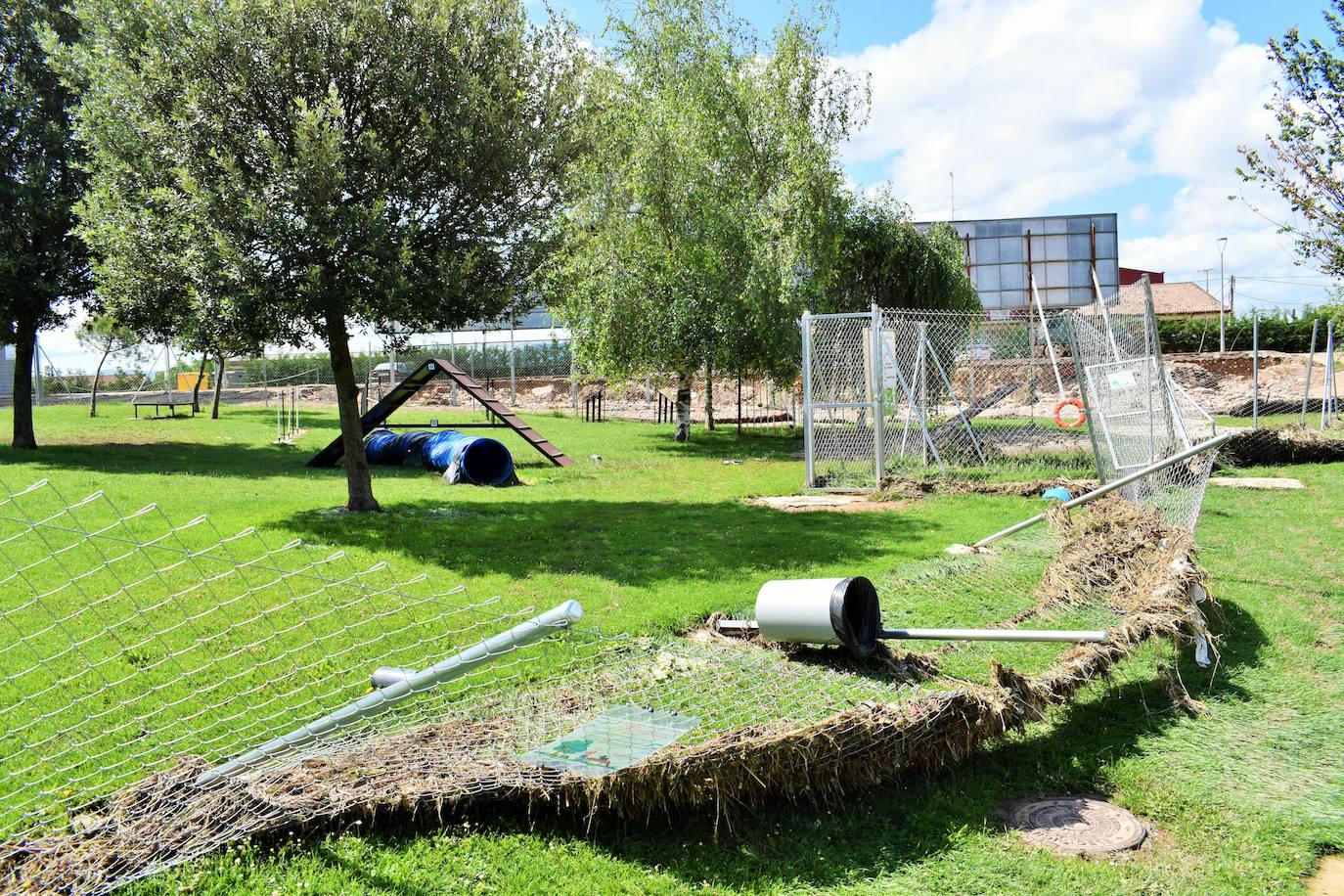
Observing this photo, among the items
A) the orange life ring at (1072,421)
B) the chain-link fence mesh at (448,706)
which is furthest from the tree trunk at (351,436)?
the orange life ring at (1072,421)

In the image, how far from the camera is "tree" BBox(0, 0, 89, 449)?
1466 cm

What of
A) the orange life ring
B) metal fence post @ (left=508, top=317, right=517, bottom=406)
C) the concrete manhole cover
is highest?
metal fence post @ (left=508, top=317, right=517, bottom=406)

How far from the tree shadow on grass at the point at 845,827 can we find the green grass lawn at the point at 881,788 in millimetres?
11

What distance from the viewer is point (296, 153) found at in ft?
30.6

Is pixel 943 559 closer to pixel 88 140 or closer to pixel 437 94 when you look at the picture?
pixel 437 94

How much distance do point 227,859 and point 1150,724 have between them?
4046mm

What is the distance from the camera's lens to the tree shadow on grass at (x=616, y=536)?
7906 mm

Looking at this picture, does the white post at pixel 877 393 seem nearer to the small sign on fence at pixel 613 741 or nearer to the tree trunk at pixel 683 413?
the small sign on fence at pixel 613 741

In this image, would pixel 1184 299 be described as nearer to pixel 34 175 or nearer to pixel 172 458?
pixel 172 458

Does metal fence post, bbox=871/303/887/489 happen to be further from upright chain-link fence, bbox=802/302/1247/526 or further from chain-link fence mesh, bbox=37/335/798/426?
chain-link fence mesh, bbox=37/335/798/426

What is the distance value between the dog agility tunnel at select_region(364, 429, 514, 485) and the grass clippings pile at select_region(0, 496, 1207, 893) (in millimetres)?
8795

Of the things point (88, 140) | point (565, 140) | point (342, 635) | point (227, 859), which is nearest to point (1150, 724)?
point (227, 859)

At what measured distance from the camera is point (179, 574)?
711 cm

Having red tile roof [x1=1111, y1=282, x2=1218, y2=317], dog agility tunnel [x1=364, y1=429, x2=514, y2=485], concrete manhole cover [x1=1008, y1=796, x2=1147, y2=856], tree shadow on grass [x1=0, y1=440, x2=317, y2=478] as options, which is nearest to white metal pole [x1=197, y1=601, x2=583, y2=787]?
concrete manhole cover [x1=1008, y1=796, x2=1147, y2=856]
